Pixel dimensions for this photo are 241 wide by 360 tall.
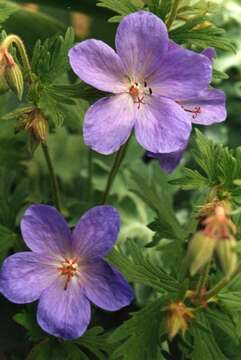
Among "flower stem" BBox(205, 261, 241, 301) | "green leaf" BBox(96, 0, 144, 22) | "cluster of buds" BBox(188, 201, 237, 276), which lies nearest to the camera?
"cluster of buds" BBox(188, 201, 237, 276)

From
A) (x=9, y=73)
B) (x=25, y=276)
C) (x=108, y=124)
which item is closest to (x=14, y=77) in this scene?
(x=9, y=73)

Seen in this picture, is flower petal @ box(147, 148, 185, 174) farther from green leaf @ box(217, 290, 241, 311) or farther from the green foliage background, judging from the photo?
green leaf @ box(217, 290, 241, 311)

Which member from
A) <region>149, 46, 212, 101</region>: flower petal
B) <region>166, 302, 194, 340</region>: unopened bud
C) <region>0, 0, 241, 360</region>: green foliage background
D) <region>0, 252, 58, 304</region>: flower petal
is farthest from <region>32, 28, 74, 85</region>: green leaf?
<region>166, 302, 194, 340</region>: unopened bud

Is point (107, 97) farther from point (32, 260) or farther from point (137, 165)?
point (137, 165)

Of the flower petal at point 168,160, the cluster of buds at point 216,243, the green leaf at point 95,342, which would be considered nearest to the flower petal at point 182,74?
the flower petal at point 168,160

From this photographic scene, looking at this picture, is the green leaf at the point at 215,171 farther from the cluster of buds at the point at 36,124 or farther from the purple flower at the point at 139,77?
the cluster of buds at the point at 36,124

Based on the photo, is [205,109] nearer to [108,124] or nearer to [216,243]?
[108,124]
